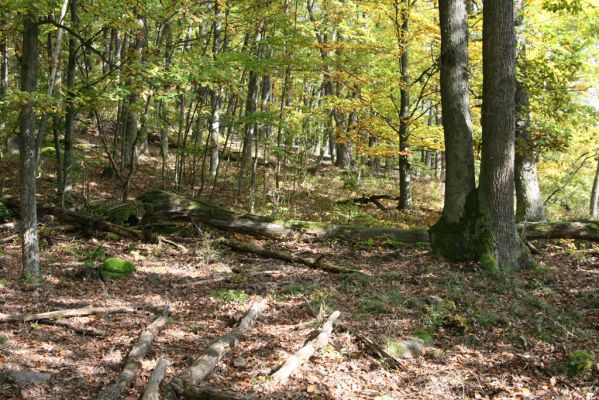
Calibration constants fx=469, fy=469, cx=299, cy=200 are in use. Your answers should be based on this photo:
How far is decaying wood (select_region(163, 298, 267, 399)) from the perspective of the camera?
13.7 feet

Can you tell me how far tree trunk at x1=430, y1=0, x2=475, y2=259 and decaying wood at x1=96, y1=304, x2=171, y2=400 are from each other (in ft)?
19.0

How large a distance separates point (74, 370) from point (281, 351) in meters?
2.13

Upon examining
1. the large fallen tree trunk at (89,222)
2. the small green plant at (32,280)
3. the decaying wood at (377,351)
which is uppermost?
the large fallen tree trunk at (89,222)

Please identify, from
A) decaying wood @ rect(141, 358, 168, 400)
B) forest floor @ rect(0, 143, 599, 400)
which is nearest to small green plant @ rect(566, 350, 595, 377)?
forest floor @ rect(0, 143, 599, 400)

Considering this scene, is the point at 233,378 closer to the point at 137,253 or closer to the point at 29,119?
the point at 29,119

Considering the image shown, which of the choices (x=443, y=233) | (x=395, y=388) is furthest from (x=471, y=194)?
(x=395, y=388)

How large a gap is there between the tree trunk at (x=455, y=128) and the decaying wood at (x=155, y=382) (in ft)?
21.4

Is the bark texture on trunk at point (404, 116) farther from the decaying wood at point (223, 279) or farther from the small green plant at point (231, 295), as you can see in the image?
the small green plant at point (231, 295)

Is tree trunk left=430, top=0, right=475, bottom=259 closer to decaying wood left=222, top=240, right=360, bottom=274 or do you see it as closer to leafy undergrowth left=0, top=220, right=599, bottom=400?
leafy undergrowth left=0, top=220, right=599, bottom=400

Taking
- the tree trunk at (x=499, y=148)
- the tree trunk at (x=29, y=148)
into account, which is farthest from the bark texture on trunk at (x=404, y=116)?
the tree trunk at (x=29, y=148)

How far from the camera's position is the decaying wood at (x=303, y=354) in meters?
4.66

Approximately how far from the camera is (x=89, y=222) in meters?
11.3

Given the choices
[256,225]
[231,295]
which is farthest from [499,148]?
[256,225]

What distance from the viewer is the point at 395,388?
4730mm
